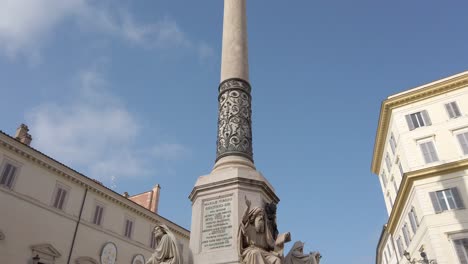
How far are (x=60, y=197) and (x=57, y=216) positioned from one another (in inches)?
62.3

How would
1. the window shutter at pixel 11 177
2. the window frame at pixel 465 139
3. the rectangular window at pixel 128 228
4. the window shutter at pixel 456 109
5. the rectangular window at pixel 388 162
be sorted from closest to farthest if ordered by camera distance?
the window shutter at pixel 11 177, the window frame at pixel 465 139, the window shutter at pixel 456 109, the rectangular window at pixel 128 228, the rectangular window at pixel 388 162

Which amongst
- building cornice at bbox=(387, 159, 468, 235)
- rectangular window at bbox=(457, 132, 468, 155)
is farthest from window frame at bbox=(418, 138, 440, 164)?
rectangular window at bbox=(457, 132, 468, 155)

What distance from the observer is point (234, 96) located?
11164mm

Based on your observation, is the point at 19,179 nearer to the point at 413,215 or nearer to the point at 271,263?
the point at 271,263

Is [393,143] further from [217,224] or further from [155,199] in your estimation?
[217,224]

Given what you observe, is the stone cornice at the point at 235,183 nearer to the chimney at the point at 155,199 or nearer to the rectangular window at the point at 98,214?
the rectangular window at the point at 98,214

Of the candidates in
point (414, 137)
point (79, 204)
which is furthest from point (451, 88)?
point (79, 204)

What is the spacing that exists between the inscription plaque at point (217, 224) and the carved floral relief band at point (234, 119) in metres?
1.71

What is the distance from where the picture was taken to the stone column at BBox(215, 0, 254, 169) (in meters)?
10.3

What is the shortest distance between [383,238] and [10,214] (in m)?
46.0

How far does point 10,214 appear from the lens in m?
24.7

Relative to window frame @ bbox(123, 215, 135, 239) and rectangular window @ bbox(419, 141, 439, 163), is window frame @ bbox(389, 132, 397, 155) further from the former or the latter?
window frame @ bbox(123, 215, 135, 239)

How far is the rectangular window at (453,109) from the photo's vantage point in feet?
105

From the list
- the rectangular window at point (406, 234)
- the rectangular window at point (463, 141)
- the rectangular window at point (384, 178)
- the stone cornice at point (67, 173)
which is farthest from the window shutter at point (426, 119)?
the stone cornice at point (67, 173)
